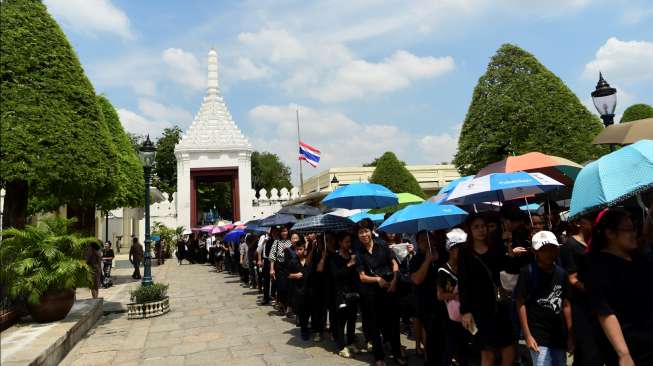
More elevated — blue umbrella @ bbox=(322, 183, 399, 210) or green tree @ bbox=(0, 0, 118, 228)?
green tree @ bbox=(0, 0, 118, 228)

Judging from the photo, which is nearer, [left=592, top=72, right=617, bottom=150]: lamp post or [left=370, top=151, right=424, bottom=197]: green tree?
[left=592, top=72, right=617, bottom=150]: lamp post

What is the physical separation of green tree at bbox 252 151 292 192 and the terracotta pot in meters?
60.0

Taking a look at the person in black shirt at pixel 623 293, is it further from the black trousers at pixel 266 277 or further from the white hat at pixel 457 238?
the black trousers at pixel 266 277

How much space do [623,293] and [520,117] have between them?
12.9 metres

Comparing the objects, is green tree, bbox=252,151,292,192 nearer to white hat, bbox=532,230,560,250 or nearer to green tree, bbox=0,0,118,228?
green tree, bbox=0,0,118,228

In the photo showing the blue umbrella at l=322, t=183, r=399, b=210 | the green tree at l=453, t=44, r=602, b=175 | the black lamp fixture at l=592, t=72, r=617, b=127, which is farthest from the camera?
the green tree at l=453, t=44, r=602, b=175

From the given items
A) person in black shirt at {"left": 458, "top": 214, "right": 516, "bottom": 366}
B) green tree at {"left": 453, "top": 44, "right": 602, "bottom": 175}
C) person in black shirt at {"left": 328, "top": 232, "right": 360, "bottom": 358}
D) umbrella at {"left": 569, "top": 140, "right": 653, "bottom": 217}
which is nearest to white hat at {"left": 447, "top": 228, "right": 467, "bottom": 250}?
person in black shirt at {"left": 458, "top": 214, "right": 516, "bottom": 366}

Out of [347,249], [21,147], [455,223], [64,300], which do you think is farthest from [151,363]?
[455,223]

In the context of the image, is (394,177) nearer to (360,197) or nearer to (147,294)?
(360,197)

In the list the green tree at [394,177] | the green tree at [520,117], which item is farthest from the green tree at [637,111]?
the green tree at [394,177]

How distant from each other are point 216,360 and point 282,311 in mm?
3676

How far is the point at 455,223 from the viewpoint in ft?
21.4

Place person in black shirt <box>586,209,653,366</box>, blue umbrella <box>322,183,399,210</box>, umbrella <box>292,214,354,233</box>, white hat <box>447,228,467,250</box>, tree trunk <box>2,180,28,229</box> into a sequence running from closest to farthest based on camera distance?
person in black shirt <box>586,209,653,366</box>, white hat <box>447,228,467,250</box>, umbrella <box>292,214,354,233</box>, blue umbrella <box>322,183,399,210</box>, tree trunk <box>2,180,28,229</box>

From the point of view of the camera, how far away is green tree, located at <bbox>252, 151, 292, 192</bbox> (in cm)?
6875
